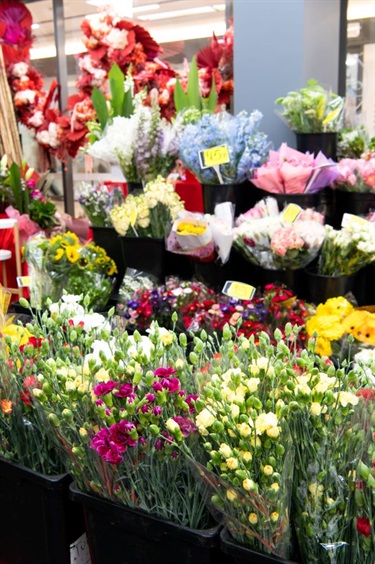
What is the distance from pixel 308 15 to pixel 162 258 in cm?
109

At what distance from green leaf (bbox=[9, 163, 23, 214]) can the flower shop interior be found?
0.9 inches

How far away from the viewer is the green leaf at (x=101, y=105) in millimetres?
2627

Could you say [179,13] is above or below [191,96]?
above

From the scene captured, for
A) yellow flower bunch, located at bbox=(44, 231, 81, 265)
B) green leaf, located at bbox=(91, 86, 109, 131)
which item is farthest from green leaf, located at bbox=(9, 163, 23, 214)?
yellow flower bunch, located at bbox=(44, 231, 81, 265)

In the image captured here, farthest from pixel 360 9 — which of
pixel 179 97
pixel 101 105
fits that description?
pixel 101 105

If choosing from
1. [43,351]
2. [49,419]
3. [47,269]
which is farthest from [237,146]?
[49,419]

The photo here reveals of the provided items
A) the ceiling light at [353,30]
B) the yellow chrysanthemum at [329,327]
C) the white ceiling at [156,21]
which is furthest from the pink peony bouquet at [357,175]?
the white ceiling at [156,21]

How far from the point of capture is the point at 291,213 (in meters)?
2.03

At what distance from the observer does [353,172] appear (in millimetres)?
2209

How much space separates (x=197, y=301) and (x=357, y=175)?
0.71m

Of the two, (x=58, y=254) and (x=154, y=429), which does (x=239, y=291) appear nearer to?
(x=58, y=254)

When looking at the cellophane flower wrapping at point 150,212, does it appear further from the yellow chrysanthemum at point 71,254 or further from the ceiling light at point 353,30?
the ceiling light at point 353,30

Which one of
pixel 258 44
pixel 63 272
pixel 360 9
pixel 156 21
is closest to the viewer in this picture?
pixel 63 272

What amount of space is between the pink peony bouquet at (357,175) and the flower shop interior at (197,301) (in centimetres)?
1
